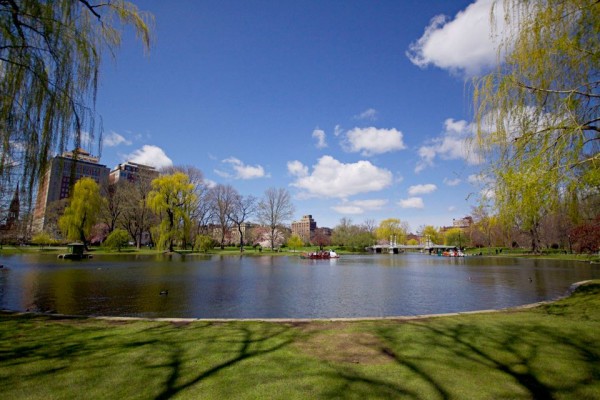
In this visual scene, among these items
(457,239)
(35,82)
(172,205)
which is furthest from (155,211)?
(457,239)

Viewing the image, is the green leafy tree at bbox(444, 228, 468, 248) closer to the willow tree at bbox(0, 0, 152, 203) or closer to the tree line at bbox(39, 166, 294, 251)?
the tree line at bbox(39, 166, 294, 251)

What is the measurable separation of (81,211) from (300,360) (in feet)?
172

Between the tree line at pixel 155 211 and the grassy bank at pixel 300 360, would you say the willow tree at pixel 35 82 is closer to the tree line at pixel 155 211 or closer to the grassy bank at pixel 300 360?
the grassy bank at pixel 300 360

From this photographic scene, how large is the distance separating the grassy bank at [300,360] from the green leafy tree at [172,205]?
4292cm

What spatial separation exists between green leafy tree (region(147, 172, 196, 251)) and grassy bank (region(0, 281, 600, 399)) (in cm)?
4292

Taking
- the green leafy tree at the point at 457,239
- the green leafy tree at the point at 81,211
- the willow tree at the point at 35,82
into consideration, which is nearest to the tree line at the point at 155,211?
the green leafy tree at the point at 81,211

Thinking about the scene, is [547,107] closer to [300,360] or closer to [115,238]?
[300,360]

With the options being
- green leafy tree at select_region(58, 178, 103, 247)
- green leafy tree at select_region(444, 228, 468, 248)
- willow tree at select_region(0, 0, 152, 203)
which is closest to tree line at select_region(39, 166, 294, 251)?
green leafy tree at select_region(58, 178, 103, 247)

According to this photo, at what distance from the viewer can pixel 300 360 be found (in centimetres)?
520

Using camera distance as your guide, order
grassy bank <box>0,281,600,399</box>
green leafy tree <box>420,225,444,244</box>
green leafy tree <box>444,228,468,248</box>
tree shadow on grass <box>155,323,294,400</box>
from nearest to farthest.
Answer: grassy bank <box>0,281,600,399</box>
tree shadow on grass <box>155,323,294,400</box>
green leafy tree <box>444,228,468,248</box>
green leafy tree <box>420,225,444,244</box>

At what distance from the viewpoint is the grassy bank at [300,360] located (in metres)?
4.16

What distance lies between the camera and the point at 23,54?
595cm

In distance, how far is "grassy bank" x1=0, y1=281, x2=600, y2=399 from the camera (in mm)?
4156

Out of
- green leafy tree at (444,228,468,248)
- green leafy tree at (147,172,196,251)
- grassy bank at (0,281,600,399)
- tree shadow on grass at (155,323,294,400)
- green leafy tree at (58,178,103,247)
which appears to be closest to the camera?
grassy bank at (0,281,600,399)
